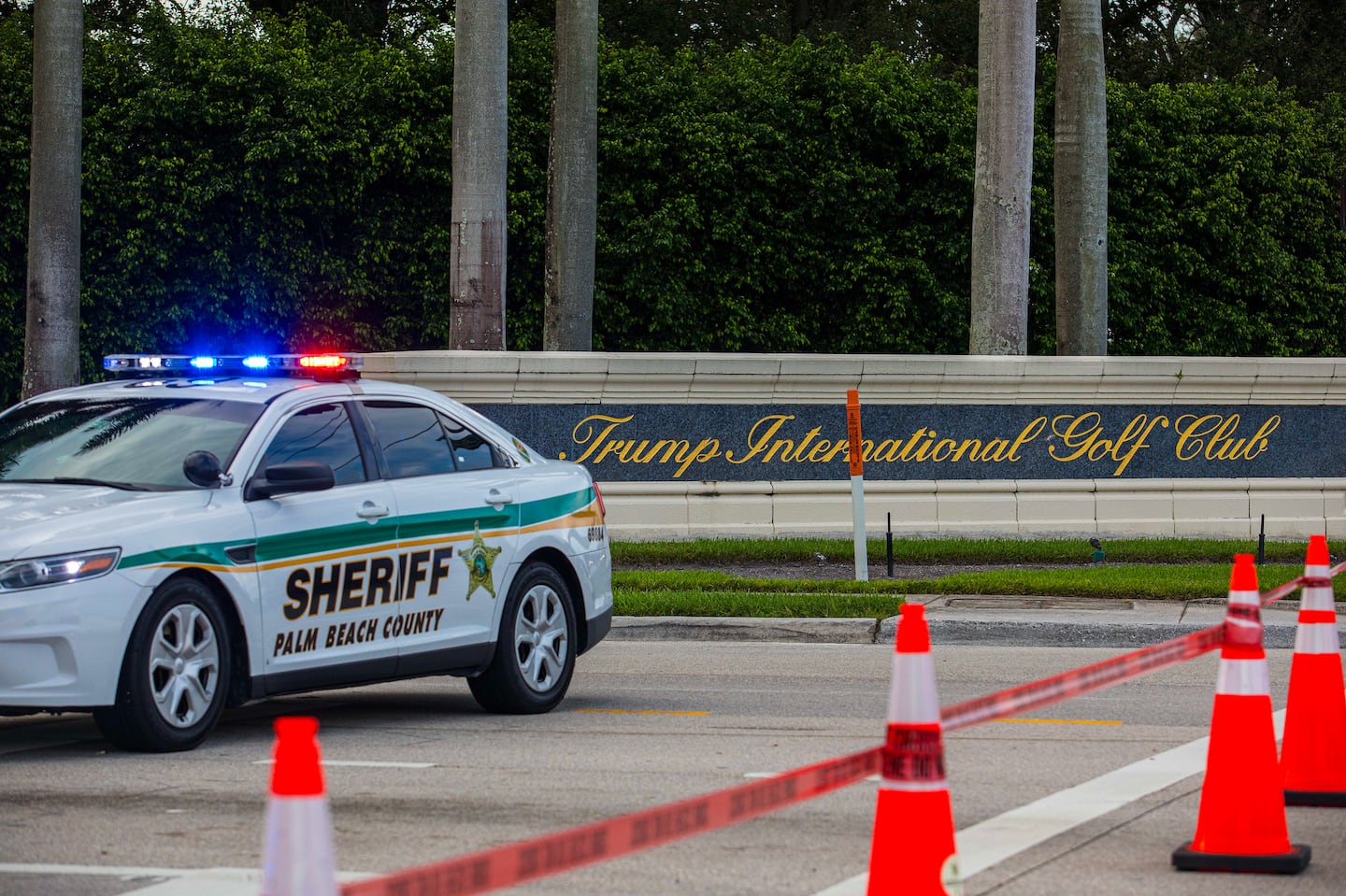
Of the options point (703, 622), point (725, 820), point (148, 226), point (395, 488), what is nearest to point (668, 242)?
point (148, 226)

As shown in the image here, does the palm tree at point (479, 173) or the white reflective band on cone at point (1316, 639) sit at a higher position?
the palm tree at point (479, 173)

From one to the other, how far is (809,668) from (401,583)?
356 centimetres

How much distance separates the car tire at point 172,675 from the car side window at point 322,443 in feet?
3.19

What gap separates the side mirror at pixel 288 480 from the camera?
8734mm

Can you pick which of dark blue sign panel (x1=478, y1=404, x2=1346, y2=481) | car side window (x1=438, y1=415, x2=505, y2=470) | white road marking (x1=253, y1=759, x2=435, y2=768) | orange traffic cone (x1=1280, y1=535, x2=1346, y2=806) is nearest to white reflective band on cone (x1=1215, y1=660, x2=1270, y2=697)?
orange traffic cone (x1=1280, y1=535, x2=1346, y2=806)

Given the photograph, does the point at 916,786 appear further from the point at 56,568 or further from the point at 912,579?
the point at 912,579

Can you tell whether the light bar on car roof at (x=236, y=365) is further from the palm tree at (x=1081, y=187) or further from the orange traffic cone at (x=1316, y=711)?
the palm tree at (x=1081, y=187)

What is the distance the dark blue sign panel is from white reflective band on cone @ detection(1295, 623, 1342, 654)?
1230 cm

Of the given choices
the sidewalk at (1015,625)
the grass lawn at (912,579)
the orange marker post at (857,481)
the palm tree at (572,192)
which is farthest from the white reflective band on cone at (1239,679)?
the palm tree at (572,192)

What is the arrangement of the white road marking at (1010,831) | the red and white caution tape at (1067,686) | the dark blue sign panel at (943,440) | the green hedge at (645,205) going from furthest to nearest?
1. the green hedge at (645,205)
2. the dark blue sign panel at (943,440)
3. the white road marking at (1010,831)
4. the red and white caution tape at (1067,686)

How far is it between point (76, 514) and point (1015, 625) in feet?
24.2

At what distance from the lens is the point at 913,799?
4727 millimetres

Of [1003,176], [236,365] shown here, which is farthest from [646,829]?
[1003,176]

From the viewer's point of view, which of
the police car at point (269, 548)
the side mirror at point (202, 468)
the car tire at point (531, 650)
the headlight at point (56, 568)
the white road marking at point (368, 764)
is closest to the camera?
the headlight at point (56, 568)
